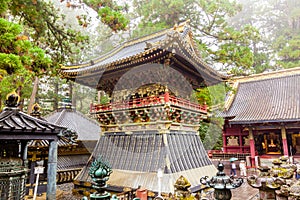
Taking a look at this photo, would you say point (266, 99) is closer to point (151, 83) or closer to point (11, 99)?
point (151, 83)

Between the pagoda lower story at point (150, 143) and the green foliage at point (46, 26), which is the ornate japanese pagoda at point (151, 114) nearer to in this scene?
the pagoda lower story at point (150, 143)

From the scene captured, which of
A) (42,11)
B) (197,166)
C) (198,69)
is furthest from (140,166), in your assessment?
(42,11)

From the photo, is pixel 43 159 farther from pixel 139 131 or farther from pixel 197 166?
pixel 197 166

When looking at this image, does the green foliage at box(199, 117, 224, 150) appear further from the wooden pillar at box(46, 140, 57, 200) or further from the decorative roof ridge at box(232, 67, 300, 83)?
the wooden pillar at box(46, 140, 57, 200)

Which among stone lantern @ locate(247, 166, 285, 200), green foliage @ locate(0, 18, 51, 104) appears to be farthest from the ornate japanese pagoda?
stone lantern @ locate(247, 166, 285, 200)

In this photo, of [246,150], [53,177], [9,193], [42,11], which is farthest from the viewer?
[246,150]

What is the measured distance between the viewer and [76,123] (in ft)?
48.9

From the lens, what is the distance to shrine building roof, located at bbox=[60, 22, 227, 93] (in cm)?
816

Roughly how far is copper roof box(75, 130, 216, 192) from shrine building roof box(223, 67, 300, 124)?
6899 mm

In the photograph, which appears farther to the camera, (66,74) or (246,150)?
(246,150)

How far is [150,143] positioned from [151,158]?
0.66 m

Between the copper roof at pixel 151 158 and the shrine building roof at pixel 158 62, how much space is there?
2.99 m

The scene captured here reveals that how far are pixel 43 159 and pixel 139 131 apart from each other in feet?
15.1

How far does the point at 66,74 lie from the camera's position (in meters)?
10.6
